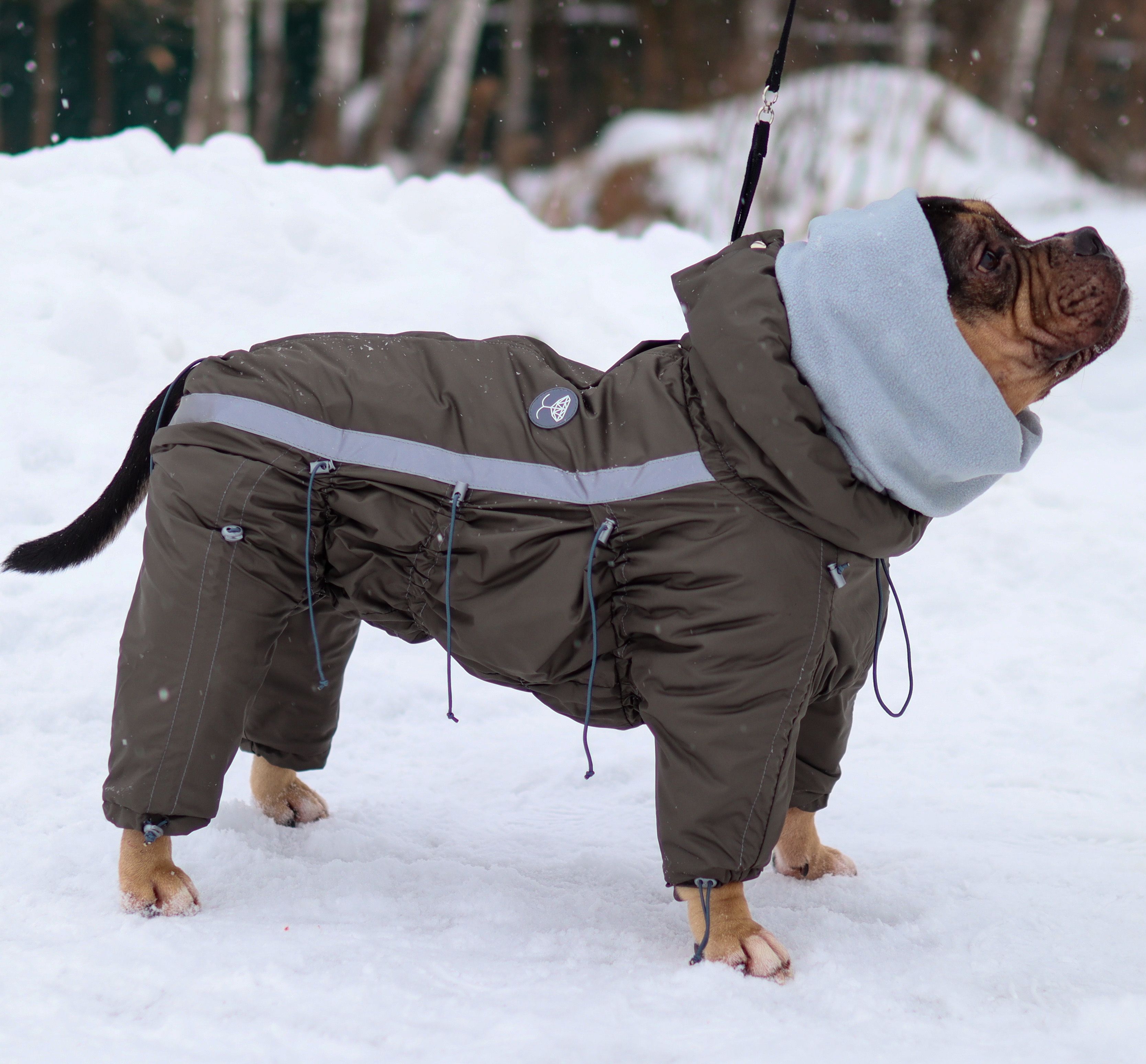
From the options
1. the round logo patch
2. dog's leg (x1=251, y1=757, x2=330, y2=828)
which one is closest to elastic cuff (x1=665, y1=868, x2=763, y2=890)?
the round logo patch

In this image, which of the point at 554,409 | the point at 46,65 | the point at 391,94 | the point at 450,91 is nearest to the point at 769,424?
the point at 554,409

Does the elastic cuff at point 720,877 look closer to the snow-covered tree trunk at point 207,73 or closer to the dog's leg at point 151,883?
the dog's leg at point 151,883

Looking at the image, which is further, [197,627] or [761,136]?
[761,136]

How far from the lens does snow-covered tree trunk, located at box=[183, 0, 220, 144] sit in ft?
29.5

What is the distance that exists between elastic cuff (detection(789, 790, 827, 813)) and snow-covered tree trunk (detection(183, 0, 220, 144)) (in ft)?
27.4

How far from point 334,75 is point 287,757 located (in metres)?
8.54

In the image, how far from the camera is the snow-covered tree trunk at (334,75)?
31.3 ft

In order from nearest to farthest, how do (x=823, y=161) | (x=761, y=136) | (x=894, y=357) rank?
(x=894, y=357), (x=761, y=136), (x=823, y=161)

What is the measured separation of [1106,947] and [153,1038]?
181 centimetres

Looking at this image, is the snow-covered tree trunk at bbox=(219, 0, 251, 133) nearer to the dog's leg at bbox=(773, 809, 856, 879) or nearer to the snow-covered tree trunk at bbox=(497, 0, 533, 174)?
the snow-covered tree trunk at bbox=(497, 0, 533, 174)

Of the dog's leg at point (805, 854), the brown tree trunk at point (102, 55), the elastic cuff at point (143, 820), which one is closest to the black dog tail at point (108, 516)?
the elastic cuff at point (143, 820)

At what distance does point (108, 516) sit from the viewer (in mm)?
2490

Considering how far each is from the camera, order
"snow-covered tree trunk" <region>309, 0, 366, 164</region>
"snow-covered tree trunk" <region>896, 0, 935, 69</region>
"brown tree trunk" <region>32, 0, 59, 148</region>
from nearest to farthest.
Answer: "snow-covered tree trunk" <region>309, 0, 366, 164</region> → "brown tree trunk" <region>32, 0, 59, 148</region> → "snow-covered tree trunk" <region>896, 0, 935, 69</region>

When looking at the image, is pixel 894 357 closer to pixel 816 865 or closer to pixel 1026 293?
pixel 1026 293
